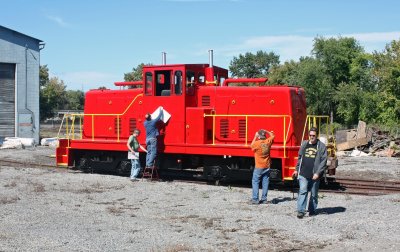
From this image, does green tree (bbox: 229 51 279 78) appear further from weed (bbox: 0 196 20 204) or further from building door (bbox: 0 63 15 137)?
Result: weed (bbox: 0 196 20 204)

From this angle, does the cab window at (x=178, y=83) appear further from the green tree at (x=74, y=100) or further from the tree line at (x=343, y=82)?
the green tree at (x=74, y=100)

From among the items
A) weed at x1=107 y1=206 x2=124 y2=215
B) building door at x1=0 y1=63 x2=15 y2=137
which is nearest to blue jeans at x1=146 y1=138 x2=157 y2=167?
weed at x1=107 y1=206 x2=124 y2=215

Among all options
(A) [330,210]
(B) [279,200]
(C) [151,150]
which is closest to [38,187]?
A: (C) [151,150]

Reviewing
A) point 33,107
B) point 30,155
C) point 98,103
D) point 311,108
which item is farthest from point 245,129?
point 311,108

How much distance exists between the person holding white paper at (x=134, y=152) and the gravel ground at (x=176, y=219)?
0.65 meters

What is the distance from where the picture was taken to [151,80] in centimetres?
1443

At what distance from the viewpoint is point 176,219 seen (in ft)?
30.0

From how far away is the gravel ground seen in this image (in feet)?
23.8

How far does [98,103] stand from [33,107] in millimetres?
16408

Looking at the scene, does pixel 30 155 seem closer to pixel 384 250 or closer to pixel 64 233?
pixel 64 233

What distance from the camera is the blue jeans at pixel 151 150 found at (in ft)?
46.3

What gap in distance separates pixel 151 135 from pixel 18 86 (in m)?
19.0

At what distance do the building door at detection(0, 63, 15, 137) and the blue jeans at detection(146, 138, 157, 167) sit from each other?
18817 millimetres

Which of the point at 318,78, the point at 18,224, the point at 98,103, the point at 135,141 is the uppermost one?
the point at 318,78
